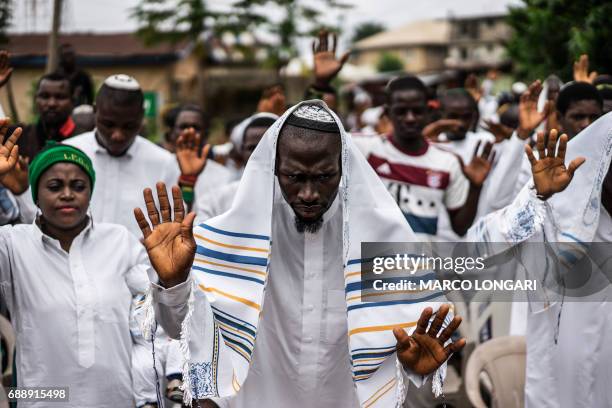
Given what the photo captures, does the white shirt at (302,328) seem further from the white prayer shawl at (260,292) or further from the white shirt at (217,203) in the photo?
the white shirt at (217,203)

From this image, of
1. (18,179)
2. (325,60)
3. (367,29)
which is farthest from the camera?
(367,29)

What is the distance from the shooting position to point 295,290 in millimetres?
3326

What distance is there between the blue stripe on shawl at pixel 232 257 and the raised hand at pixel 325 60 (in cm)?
298

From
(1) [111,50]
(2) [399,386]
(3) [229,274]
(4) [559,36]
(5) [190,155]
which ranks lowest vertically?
(2) [399,386]

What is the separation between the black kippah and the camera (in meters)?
3.23

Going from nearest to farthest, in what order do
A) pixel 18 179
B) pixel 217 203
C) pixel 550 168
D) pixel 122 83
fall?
1. pixel 550 168
2. pixel 18 179
3. pixel 122 83
4. pixel 217 203

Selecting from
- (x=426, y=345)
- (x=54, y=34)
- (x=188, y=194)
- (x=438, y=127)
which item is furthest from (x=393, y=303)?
(x=54, y=34)

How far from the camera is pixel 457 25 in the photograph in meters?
78.3

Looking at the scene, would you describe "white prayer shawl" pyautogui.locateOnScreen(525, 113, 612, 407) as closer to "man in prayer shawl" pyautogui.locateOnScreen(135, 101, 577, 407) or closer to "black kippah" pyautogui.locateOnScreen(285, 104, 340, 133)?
"man in prayer shawl" pyautogui.locateOnScreen(135, 101, 577, 407)

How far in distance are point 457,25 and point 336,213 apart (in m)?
78.4

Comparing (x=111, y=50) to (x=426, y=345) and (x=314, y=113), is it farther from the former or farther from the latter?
(x=426, y=345)

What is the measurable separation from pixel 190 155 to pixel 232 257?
247 centimetres

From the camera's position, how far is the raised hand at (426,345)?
9.75 ft

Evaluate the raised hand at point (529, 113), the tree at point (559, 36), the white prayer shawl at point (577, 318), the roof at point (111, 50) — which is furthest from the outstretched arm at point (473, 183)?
the roof at point (111, 50)
